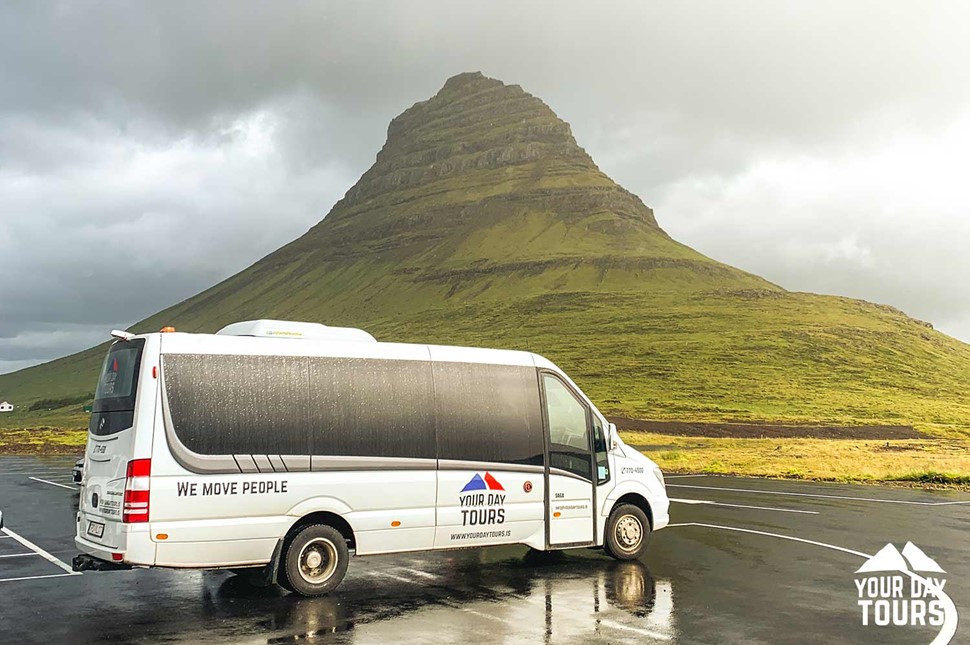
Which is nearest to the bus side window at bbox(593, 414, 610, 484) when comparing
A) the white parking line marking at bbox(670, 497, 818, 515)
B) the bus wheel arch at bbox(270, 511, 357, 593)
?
the bus wheel arch at bbox(270, 511, 357, 593)

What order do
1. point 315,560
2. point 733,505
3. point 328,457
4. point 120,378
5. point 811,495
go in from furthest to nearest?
point 811,495
point 733,505
point 328,457
point 315,560
point 120,378

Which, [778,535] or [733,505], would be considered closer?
[778,535]

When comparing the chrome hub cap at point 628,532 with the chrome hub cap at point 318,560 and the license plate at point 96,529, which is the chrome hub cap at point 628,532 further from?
the license plate at point 96,529

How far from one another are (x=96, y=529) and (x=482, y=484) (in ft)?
16.6

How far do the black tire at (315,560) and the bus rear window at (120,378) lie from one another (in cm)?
265

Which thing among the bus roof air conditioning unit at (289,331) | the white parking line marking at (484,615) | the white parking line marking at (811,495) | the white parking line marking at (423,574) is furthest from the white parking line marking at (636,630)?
the white parking line marking at (811,495)

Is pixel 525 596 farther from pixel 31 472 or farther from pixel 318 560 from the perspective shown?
pixel 31 472

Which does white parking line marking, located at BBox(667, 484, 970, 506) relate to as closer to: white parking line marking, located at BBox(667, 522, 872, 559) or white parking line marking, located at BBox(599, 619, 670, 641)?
white parking line marking, located at BBox(667, 522, 872, 559)

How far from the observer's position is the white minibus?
9.96 meters

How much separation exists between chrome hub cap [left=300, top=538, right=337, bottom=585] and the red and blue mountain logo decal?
6.84ft

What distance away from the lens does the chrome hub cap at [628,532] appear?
13.3m

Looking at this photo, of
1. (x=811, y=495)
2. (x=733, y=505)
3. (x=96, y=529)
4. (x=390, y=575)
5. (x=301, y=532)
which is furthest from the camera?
(x=811, y=495)

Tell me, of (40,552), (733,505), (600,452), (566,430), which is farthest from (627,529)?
(40,552)

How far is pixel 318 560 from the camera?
10750mm
